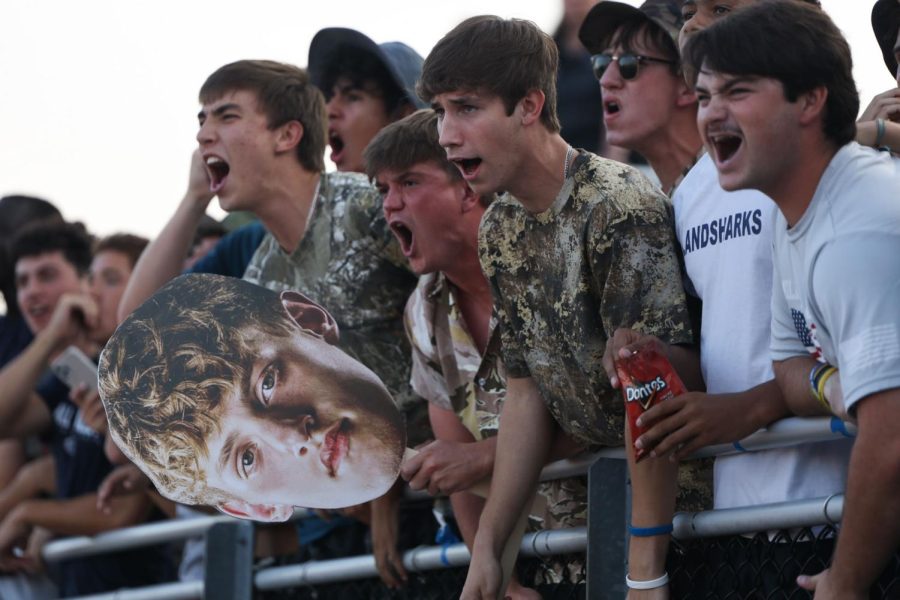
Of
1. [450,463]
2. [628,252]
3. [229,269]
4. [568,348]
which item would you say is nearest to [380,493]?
[450,463]

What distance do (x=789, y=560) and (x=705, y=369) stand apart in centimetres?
47

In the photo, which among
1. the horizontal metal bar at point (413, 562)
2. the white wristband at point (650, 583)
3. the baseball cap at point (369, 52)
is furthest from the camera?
the baseball cap at point (369, 52)

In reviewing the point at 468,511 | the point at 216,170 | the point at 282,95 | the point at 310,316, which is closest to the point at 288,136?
the point at 282,95

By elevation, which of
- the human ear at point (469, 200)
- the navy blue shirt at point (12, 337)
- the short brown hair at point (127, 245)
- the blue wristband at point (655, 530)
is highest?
the human ear at point (469, 200)

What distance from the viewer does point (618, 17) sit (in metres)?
4.58

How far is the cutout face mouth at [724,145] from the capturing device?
10.9ft

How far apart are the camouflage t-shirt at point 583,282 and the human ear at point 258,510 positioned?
0.68 m

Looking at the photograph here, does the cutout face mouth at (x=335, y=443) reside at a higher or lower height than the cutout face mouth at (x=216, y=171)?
lower

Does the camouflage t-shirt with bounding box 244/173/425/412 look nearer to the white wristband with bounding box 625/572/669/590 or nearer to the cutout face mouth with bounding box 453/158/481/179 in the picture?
the cutout face mouth with bounding box 453/158/481/179

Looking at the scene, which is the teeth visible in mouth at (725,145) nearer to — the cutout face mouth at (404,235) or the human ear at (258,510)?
the cutout face mouth at (404,235)

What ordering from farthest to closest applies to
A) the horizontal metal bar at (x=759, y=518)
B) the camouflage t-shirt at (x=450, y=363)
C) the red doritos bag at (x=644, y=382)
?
1. the camouflage t-shirt at (x=450, y=363)
2. the red doritos bag at (x=644, y=382)
3. the horizontal metal bar at (x=759, y=518)

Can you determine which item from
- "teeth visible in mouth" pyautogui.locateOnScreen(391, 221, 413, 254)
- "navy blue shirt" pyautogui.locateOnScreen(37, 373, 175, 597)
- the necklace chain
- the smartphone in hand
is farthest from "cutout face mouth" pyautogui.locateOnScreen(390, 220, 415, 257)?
"navy blue shirt" pyautogui.locateOnScreen(37, 373, 175, 597)

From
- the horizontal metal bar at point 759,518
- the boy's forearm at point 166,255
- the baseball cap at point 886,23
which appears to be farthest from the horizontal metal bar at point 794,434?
the boy's forearm at point 166,255

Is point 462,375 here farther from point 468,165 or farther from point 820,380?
point 820,380
